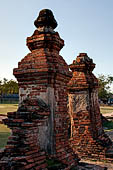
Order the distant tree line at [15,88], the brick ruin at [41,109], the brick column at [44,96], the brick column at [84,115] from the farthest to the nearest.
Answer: the distant tree line at [15,88] < the brick column at [84,115] < the brick column at [44,96] < the brick ruin at [41,109]

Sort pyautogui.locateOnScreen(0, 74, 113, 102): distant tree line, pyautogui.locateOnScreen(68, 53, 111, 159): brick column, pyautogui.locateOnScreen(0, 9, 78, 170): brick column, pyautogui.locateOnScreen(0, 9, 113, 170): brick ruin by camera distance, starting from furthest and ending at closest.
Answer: pyautogui.locateOnScreen(0, 74, 113, 102): distant tree line < pyautogui.locateOnScreen(68, 53, 111, 159): brick column < pyautogui.locateOnScreen(0, 9, 78, 170): brick column < pyautogui.locateOnScreen(0, 9, 113, 170): brick ruin

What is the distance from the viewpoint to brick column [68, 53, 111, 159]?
18.2 ft

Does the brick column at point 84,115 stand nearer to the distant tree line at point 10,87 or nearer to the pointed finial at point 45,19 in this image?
the pointed finial at point 45,19

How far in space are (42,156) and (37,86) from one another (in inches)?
50.4

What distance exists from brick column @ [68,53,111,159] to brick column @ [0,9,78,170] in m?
1.63

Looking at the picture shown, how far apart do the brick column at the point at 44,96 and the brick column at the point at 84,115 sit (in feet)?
5.35

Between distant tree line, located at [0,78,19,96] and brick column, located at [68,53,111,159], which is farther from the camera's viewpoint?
distant tree line, located at [0,78,19,96]

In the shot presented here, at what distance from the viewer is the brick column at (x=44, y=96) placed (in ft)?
10.6

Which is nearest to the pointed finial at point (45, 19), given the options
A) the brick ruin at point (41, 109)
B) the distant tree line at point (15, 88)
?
the brick ruin at point (41, 109)

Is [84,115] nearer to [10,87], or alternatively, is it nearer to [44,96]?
[44,96]

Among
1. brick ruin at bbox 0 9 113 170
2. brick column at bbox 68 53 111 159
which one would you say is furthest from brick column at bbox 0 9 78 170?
brick column at bbox 68 53 111 159

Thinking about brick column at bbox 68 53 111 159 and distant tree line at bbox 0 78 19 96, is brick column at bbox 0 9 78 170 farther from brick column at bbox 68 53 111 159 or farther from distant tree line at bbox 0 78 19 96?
distant tree line at bbox 0 78 19 96

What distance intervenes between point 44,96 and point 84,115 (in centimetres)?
247

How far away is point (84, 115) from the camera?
573 centimetres
